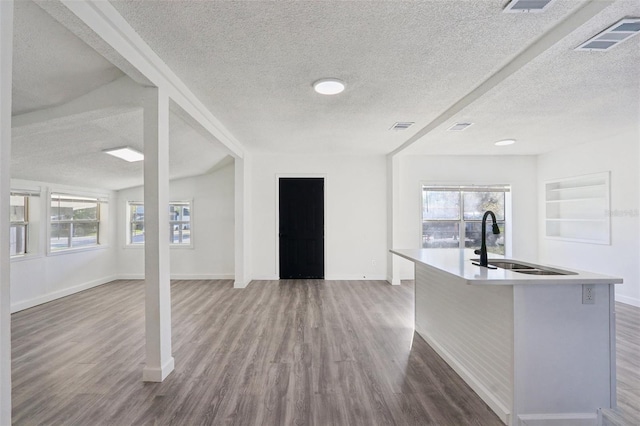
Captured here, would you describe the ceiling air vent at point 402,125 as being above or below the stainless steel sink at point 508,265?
above

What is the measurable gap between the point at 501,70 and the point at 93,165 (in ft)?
17.8

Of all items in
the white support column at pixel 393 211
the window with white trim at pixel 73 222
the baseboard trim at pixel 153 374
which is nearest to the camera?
the baseboard trim at pixel 153 374

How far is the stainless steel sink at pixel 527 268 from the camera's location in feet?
7.44

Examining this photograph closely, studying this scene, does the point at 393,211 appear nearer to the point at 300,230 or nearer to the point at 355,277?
the point at 355,277

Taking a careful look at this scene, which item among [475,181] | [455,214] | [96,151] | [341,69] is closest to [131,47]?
[341,69]

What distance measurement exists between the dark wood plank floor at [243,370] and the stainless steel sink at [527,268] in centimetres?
99

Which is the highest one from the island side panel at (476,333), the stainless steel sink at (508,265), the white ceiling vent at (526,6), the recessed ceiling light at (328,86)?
the white ceiling vent at (526,6)

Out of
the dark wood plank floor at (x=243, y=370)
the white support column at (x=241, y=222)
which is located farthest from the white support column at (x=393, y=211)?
the white support column at (x=241, y=222)

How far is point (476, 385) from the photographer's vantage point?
229 cm

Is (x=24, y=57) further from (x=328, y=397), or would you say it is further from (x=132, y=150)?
(x=328, y=397)

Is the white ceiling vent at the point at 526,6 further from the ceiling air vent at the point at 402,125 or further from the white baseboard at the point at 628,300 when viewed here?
the white baseboard at the point at 628,300

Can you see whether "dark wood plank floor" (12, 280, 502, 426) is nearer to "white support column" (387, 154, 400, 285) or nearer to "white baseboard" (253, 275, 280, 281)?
"white support column" (387, 154, 400, 285)

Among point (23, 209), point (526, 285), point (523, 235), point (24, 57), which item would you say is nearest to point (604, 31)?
point (526, 285)

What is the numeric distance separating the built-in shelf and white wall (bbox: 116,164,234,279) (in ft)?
20.5
